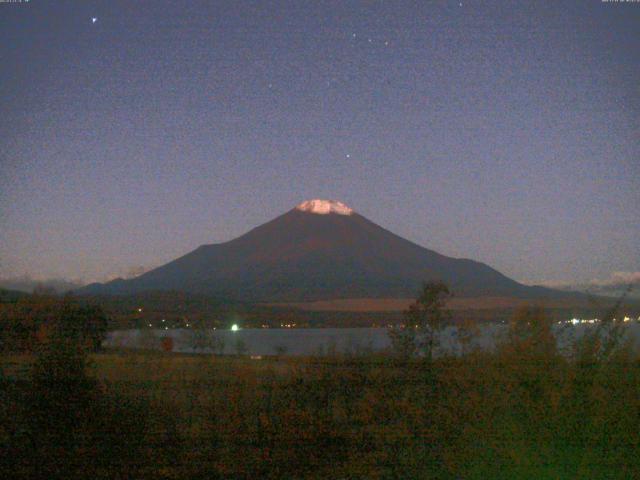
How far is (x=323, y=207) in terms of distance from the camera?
58688 mm

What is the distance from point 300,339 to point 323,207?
43.1 meters

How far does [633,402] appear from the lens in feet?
26.7

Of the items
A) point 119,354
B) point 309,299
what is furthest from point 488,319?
point 309,299

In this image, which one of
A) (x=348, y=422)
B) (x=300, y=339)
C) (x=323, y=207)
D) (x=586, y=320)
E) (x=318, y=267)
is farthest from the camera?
(x=323, y=207)

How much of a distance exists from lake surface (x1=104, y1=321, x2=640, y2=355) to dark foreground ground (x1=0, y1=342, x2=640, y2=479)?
59cm

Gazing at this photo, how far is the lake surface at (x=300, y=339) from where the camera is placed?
9891 mm

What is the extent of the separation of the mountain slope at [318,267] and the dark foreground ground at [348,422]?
9.99 m

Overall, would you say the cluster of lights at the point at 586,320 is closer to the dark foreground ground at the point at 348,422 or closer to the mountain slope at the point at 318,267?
the dark foreground ground at the point at 348,422

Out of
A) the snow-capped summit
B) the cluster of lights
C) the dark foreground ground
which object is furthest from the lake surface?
the snow-capped summit

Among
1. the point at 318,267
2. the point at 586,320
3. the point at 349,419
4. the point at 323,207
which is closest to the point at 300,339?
the point at 349,419

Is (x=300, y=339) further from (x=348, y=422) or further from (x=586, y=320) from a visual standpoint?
(x=586, y=320)

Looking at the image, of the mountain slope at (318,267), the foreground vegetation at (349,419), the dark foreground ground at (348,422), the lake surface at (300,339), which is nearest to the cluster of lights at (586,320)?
the lake surface at (300,339)

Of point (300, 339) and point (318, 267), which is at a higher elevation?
point (318, 267)

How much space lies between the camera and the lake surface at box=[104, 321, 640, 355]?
389 inches
